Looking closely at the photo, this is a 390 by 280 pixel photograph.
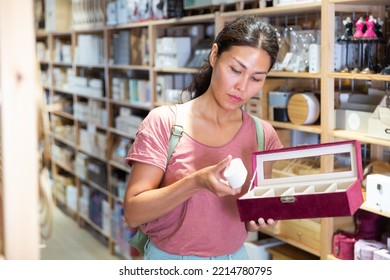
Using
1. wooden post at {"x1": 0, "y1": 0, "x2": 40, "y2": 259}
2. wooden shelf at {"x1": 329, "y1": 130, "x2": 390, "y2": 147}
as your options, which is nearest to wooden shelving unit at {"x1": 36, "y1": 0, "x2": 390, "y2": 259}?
wooden shelf at {"x1": 329, "y1": 130, "x2": 390, "y2": 147}

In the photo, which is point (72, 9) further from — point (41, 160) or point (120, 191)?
point (41, 160)

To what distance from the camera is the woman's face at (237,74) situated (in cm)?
154

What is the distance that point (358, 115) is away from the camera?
2348mm

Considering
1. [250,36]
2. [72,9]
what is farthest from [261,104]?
[72,9]

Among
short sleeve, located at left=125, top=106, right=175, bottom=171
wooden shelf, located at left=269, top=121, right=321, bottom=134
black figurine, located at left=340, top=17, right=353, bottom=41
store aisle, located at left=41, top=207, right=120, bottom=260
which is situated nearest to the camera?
short sleeve, located at left=125, top=106, right=175, bottom=171

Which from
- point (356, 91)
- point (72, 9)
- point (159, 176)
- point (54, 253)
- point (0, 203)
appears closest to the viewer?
point (0, 203)

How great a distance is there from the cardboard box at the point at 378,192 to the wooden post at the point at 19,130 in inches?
60.2

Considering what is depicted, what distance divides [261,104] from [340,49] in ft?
1.68

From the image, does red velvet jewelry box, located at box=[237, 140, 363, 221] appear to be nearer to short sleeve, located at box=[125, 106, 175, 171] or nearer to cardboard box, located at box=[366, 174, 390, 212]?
short sleeve, located at box=[125, 106, 175, 171]

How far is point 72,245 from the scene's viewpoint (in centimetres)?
461

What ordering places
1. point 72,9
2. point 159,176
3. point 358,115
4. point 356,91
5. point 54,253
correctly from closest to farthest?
point 159,176 → point 358,115 → point 356,91 → point 54,253 → point 72,9

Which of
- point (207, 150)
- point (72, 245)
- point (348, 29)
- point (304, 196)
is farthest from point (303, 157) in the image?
point (72, 245)

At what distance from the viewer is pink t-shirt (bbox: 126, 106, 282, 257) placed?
1.50 m

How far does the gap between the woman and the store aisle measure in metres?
2.72
